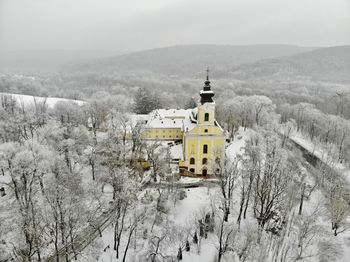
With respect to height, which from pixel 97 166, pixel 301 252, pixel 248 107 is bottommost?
pixel 301 252

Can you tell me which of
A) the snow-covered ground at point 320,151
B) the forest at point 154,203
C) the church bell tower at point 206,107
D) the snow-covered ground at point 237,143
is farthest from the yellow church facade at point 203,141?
the snow-covered ground at point 320,151

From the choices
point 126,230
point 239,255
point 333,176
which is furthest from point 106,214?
Answer: point 333,176

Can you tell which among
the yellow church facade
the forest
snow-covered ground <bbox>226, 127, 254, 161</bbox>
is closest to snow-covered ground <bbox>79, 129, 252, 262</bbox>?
the forest

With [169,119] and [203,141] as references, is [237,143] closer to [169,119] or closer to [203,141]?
[169,119]

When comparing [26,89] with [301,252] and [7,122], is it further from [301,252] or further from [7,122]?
[301,252]

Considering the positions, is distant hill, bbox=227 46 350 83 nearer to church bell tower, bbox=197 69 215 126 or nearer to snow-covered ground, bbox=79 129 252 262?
church bell tower, bbox=197 69 215 126

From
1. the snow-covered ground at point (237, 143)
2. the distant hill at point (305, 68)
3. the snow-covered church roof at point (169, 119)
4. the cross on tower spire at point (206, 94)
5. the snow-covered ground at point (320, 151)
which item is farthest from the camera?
the distant hill at point (305, 68)

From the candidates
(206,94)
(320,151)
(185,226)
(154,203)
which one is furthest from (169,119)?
(320,151)

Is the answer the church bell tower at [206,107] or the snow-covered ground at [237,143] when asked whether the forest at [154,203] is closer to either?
the snow-covered ground at [237,143]
